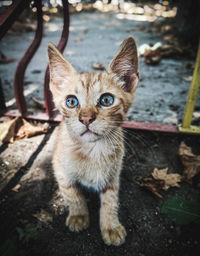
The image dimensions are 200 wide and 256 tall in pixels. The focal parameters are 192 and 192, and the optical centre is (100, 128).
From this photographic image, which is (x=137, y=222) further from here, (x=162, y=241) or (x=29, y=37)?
(x=29, y=37)

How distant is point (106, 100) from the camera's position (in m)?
1.28

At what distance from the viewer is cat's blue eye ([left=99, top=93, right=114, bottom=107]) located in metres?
1.27

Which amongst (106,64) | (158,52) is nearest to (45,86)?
(106,64)

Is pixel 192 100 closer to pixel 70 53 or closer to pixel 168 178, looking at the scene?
pixel 168 178

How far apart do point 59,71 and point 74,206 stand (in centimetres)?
106

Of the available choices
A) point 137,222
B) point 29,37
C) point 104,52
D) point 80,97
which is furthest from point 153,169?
point 29,37

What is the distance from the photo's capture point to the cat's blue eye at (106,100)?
50.1 inches

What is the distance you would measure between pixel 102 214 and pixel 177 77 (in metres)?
3.04

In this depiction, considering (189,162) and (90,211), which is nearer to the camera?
(90,211)

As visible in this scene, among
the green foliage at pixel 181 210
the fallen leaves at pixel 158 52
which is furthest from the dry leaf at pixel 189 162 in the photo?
the fallen leaves at pixel 158 52

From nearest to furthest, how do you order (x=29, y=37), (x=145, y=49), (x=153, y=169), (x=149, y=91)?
1. (x=153, y=169)
2. (x=149, y=91)
3. (x=145, y=49)
4. (x=29, y=37)

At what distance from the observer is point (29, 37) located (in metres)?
5.86

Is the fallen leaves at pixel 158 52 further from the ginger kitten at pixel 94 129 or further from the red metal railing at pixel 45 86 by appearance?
the ginger kitten at pixel 94 129

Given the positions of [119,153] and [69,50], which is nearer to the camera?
[119,153]
